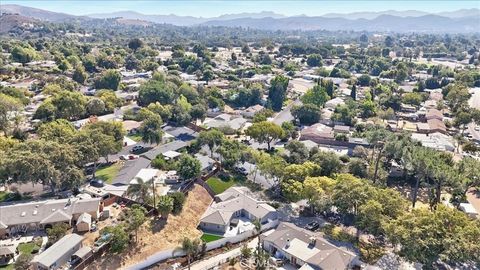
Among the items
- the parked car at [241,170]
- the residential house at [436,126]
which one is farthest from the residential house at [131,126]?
the residential house at [436,126]

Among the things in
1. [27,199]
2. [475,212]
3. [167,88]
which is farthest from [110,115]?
[475,212]

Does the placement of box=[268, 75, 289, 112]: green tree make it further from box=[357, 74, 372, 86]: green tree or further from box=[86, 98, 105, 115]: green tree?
box=[357, 74, 372, 86]: green tree

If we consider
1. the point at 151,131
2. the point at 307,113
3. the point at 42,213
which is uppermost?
the point at 151,131

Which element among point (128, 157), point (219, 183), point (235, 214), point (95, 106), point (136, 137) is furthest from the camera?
point (95, 106)

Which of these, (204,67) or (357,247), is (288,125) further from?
(204,67)

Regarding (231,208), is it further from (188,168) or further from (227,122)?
(227,122)

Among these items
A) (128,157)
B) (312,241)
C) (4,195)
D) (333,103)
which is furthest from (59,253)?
(333,103)
